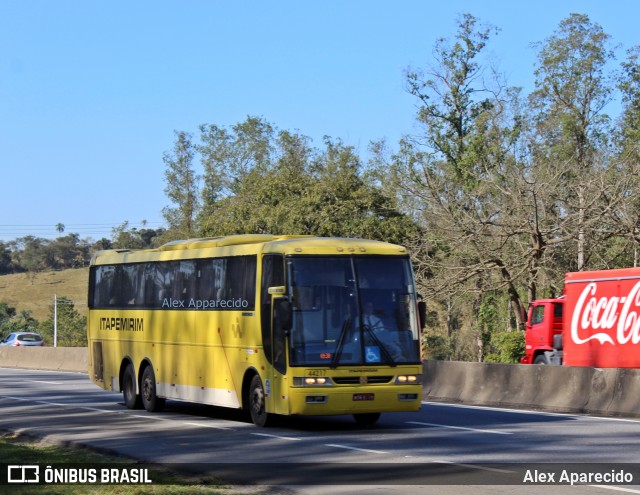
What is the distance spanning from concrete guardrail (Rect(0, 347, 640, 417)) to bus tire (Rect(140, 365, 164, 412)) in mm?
6895

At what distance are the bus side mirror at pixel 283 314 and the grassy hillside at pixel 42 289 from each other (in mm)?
100505

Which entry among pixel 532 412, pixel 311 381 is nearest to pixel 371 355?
pixel 311 381

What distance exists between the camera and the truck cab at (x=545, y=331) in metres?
33.1

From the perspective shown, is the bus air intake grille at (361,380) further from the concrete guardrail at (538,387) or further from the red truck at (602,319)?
the red truck at (602,319)

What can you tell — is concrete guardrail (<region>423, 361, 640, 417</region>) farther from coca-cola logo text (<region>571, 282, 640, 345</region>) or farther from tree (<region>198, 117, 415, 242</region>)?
tree (<region>198, 117, 415, 242</region>)

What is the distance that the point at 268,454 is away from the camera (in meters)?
14.4

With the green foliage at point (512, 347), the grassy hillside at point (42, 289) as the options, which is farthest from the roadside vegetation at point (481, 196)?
the grassy hillside at point (42, 289)

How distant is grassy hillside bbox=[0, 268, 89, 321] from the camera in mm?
124375

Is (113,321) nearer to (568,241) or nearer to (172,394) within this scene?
(172,394)

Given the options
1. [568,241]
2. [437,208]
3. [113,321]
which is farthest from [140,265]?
[568,241]

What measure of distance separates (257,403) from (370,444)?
3268 mm

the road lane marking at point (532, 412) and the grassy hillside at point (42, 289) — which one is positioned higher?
the grassy hillside at point (42, 289)

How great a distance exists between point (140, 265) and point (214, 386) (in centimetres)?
437

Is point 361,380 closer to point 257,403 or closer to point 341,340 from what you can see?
point 341,340
